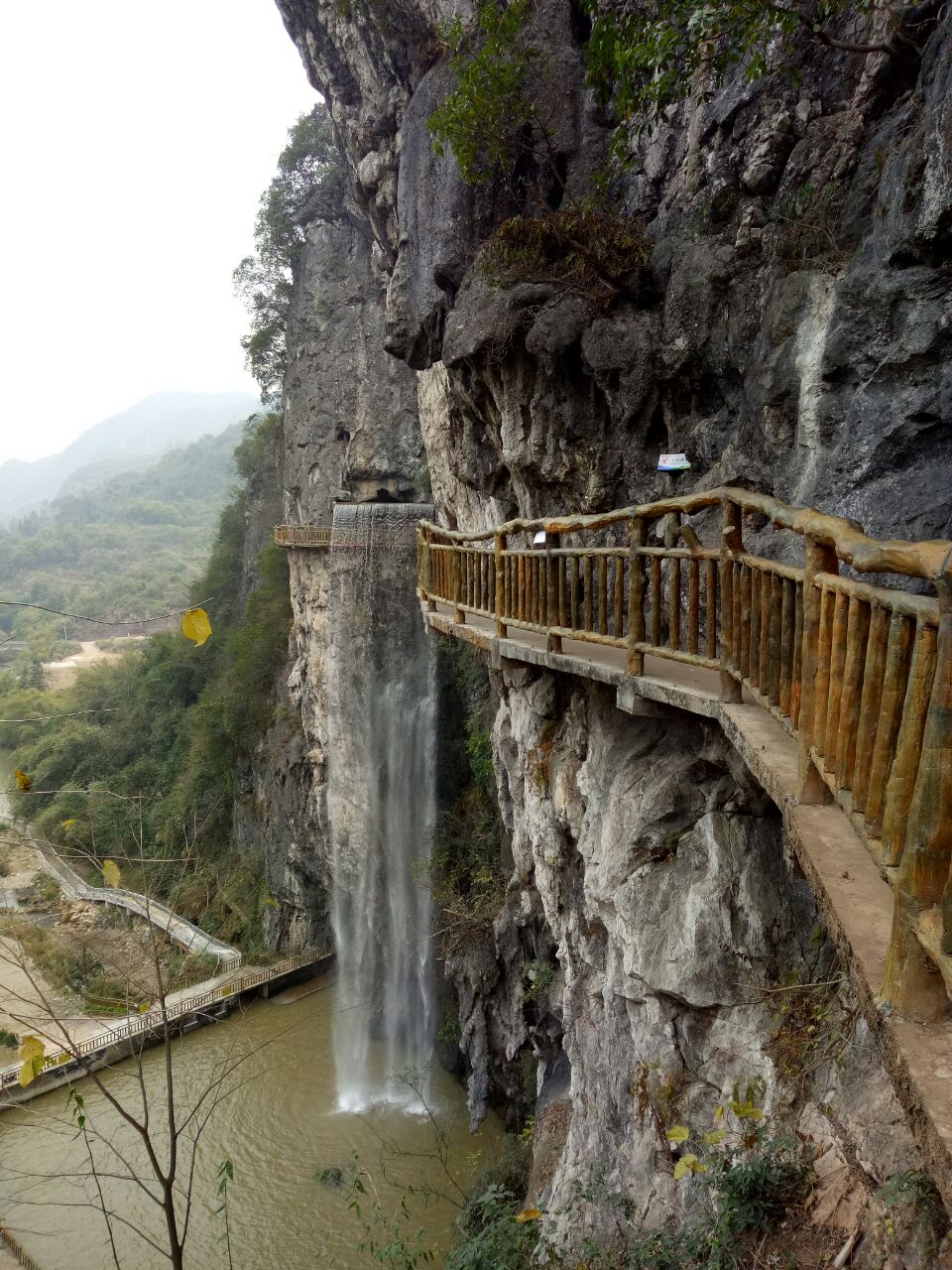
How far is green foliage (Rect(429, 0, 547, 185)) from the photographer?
714 cm

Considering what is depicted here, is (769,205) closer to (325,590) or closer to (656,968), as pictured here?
(656,968)

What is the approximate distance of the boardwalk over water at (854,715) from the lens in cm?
128

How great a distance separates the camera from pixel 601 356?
22.7ft

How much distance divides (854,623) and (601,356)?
5.81 metres

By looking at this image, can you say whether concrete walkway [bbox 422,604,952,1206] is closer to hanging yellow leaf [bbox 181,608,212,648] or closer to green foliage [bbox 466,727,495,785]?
hanging yellow leaf [bbox 181,608,212,648]

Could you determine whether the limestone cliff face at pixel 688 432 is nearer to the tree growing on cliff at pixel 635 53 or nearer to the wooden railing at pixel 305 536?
the tree growing on cliff at pixel 635 53

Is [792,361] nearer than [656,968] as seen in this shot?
No

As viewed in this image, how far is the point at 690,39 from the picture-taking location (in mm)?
5449

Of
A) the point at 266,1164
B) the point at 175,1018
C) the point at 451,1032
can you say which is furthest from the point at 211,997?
the point at 451,1032

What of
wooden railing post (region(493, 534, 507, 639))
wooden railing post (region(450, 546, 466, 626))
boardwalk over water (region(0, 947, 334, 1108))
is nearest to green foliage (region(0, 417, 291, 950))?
boardwalk over water (region(0, 947, 334, 1108))

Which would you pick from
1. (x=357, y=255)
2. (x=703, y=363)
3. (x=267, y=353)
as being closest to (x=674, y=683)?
(x=703, y=363)

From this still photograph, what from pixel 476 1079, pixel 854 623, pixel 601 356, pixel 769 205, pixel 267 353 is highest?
pixel 267 353

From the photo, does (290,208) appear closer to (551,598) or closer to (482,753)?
(482,753)

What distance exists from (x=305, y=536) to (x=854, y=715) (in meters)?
15.6
